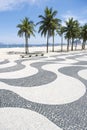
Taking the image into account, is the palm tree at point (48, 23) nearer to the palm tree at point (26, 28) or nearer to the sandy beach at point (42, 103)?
the palm tree at point (26, 28)

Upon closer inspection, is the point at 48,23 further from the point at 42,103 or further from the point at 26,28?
the point at 42,103

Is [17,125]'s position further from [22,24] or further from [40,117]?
[22,24]

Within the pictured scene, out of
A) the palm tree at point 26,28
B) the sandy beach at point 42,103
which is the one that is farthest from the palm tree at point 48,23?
the sandy beach at point 42,103

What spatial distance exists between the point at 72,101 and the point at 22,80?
510 centimetres

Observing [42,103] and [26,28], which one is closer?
[42,103]

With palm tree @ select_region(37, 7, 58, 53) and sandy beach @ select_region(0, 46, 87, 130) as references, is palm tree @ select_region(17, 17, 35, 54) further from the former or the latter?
sandy beach @ select_region(0, 46, 87, 130)

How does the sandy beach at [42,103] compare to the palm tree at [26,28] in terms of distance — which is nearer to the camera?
the sandy beach at [42,103]

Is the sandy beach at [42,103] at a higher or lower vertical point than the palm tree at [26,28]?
lower

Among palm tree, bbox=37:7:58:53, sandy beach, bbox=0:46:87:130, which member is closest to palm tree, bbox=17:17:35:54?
palm tree, bbox=37:7:58:53

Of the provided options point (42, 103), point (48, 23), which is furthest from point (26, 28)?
Answer: point (42, 103)

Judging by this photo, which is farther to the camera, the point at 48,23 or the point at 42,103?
the point at 48,23

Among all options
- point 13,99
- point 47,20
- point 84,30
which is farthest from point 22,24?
point 13,99

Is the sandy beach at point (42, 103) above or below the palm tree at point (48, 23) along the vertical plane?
below

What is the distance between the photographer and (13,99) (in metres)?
8.90
